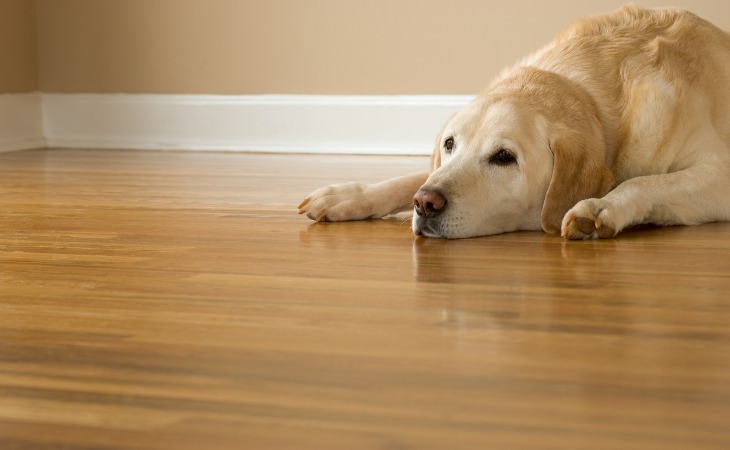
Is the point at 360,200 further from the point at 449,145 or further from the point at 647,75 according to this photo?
the point at 647,75

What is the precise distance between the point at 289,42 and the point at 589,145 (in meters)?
2.86

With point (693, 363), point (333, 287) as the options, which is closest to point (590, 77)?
point (333, 287)

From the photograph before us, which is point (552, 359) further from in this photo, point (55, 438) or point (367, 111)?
point (367, 111)

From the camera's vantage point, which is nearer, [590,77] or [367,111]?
[590,77]

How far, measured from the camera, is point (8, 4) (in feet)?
17.4

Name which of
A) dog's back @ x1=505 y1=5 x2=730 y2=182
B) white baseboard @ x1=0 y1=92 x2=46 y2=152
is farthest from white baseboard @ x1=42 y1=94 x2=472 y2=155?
dog's back @ x1=505 y1=5 x2=730 y2=182

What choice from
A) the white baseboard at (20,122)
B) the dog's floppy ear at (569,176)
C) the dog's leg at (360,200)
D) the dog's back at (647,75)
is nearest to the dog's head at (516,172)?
the dog's floppy ear at (569,176)

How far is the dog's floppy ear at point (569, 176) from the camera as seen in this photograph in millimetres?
2387

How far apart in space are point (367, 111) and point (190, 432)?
3.93 m

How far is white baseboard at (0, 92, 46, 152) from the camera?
17.2ft

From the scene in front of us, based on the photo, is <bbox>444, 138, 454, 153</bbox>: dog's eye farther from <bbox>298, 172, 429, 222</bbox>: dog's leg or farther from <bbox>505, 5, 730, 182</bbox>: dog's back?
<bbox>505, 5, 730, 182</bbox>: dog's back

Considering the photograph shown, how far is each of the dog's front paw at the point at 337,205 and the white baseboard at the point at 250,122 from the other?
2124 millimetres

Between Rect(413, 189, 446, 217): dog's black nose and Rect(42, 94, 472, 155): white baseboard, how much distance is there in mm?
2427

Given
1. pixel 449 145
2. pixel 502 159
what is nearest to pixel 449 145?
pixel 449 145
